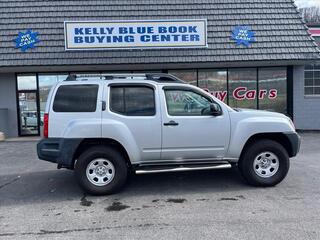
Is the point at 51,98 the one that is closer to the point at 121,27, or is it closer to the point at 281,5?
the point at 121,27

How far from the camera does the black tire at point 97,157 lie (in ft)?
20.2

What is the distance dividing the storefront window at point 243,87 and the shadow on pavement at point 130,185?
7.82 m

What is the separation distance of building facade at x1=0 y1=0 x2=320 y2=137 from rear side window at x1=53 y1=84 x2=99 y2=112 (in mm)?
7396

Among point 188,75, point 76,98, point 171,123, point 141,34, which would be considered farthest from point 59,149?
point 188,75

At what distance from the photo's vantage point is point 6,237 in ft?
14.7

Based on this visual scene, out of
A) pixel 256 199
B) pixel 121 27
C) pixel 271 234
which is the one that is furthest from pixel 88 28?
pixel 271 234

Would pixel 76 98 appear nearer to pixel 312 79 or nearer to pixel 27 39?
Result: pixel 27 39

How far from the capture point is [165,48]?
13977 millimetres

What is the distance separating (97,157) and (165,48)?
28.4 feet

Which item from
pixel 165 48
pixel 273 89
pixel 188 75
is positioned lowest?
pixel 273 89

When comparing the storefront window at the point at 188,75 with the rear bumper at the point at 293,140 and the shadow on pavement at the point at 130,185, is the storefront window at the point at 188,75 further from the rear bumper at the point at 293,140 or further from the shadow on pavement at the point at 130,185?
the rear bumper at the point at 293,140

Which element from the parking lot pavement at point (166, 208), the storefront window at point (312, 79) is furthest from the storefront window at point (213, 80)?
the parking lot pavement at point (166, 208)

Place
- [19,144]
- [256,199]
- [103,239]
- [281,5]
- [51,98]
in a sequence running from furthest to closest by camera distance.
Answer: [281,5] → [19,144] → [51,98] → [256,199] → [103,239]

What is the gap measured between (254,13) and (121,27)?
569 cm
